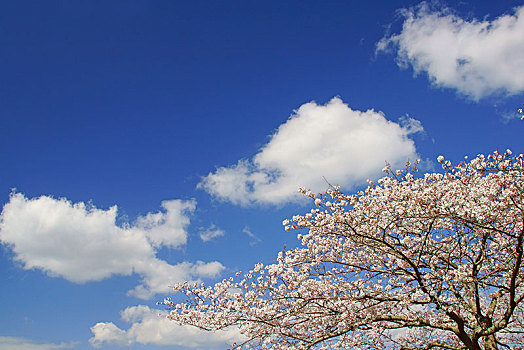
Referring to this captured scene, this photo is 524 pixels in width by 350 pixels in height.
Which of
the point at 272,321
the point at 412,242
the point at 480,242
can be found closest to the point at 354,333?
the point at 272,321

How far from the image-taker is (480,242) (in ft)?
38.0

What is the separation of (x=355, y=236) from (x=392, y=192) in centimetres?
162

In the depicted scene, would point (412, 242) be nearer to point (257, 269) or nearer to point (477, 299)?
point (477, 299)

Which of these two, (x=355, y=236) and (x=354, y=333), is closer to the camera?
(x=355, y=236)

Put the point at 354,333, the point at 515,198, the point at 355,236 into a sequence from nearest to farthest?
the point at 515,198, the point at 355,236, the point at 354,333

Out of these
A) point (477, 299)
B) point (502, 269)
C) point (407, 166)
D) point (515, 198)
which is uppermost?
point (407, 166)

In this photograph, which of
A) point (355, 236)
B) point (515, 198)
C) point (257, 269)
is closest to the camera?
point (515, 198)

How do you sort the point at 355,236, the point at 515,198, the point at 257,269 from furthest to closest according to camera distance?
1. the point at 257,269
2. the point at 355,236
3. the point at 515,198

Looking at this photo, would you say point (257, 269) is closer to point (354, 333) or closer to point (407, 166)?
point (354, 333)

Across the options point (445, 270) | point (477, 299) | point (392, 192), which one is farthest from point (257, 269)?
point (477, 299)

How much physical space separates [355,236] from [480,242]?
14.4 ft

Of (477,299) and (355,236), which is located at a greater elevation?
(355,236)

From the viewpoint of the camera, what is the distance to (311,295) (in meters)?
11.2

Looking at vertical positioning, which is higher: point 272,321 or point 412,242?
point 412,242
